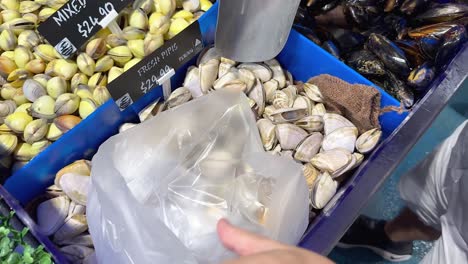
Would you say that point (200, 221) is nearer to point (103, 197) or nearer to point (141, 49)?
point (103, 197)

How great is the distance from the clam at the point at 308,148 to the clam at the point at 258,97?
141mm

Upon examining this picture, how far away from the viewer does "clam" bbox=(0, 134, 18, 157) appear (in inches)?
39.9

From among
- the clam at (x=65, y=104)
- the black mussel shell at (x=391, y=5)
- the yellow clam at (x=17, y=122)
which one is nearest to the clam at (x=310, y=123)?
the black mussel shell at (x=391, y=5)

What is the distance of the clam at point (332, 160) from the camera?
3.40 feet

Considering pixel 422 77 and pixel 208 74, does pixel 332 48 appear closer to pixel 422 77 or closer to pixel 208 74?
pixel 422 77

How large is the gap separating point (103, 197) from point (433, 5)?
1071 millimetres

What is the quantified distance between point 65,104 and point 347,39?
784 millimetres

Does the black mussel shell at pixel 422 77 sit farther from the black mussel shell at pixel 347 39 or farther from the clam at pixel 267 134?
the clam at pixel 267 134

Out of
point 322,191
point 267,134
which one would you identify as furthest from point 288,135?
point 322,191

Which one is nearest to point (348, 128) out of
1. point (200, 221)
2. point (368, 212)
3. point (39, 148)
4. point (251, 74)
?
point (251, 74)

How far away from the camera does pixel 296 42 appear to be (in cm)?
125

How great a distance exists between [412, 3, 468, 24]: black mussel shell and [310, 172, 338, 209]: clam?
0.60 meters

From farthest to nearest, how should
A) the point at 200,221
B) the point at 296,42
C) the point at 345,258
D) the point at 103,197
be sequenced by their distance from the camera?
the point at 345,258 < the point at 296,42 < the point at 200,221 < the point at 103,197

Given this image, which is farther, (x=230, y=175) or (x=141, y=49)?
(x=141, y=49)
